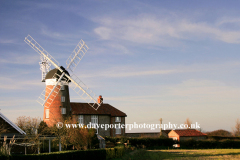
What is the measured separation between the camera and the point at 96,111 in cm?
4984

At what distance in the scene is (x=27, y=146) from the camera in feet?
93.0

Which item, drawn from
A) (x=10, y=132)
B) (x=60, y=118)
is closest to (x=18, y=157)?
(x=10, y=132)

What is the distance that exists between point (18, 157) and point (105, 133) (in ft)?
103

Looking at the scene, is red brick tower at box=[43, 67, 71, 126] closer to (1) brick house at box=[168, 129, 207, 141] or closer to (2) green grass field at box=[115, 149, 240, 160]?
(2) green grass field at box=[115, 149, 240, 160]

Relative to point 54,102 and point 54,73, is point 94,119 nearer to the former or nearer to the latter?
point 54,102

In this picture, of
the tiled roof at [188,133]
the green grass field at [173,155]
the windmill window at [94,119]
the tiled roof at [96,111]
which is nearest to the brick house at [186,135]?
the tiled roof at [188,133]

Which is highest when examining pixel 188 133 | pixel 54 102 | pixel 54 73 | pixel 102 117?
pixel 54 73

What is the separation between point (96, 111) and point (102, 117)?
157 cm

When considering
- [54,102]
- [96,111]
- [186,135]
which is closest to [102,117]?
[96,111]

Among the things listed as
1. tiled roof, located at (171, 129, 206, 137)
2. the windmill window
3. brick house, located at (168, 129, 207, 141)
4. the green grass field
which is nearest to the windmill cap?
the windmill window

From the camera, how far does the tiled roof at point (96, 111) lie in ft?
160

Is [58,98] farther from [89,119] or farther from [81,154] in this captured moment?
[81,154]

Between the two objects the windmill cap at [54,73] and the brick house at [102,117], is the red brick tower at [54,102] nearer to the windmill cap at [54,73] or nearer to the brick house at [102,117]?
the windmill cap at [54,73]

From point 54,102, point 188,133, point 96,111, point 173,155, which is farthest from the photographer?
point 188,133
